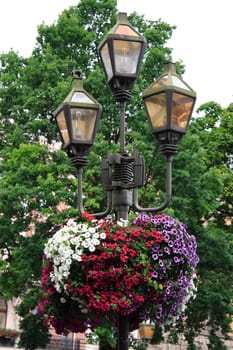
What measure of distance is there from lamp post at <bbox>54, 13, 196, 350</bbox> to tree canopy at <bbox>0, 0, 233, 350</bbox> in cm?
1099

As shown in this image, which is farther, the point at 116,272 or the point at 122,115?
the point at 122,115

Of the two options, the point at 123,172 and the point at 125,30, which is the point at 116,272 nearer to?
the point at 123,172

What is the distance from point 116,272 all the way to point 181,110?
1.68 meters

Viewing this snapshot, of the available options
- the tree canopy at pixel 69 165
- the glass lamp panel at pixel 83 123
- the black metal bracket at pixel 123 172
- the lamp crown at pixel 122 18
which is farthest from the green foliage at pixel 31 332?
the lamp crown at pixel 122 18

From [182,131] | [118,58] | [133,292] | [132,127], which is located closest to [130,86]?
[118,58]

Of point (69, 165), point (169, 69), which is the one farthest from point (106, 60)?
point (69, 165)

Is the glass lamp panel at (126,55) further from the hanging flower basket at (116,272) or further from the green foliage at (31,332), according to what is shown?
the green foliage at (31,332)

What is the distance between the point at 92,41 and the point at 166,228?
1726cm

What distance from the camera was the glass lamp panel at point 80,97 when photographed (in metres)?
6.79

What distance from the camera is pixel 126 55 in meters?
6.52

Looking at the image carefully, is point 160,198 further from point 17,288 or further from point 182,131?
point 182,131

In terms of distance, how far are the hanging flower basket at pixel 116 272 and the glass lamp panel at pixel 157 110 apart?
89 centimetres

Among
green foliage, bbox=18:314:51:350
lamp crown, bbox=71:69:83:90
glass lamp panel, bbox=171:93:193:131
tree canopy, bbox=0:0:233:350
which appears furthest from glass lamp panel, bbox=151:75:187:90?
green foliage, bbox=18:314:51:350

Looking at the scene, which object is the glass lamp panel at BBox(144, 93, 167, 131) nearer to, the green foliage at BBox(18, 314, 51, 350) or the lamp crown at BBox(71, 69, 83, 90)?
the lamp crown at BBox(71, 69, 83, 90)
